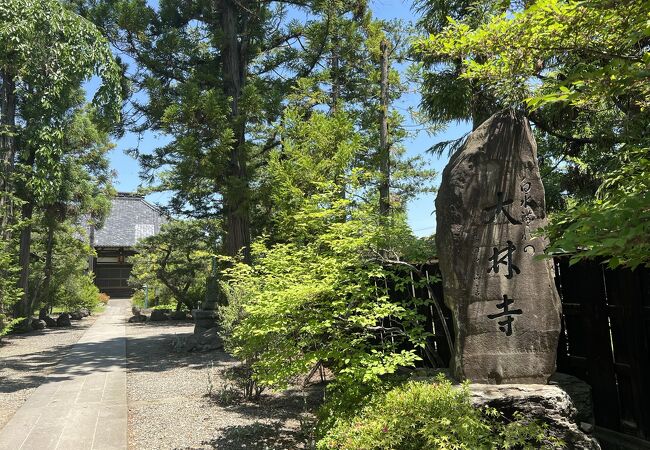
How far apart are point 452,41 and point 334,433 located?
3.25 m

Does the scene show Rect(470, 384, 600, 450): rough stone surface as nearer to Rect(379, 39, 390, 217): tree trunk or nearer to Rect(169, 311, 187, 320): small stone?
Rect(379, 39, 390, 217): tree trunk

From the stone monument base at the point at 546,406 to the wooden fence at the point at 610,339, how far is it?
1.44 feet

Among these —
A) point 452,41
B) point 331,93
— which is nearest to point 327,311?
point 452,41

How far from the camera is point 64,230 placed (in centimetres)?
1839

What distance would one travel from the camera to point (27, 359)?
10.7 m

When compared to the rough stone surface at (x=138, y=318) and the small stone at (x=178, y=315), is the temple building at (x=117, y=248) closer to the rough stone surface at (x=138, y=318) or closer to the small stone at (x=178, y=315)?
the rough stone surface at (x=138, y=318)

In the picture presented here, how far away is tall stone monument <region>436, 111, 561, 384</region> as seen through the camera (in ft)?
13.3

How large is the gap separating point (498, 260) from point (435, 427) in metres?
1.61

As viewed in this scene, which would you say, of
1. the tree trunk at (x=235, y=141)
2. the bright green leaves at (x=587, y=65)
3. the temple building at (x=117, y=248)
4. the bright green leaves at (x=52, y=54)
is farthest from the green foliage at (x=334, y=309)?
the temple building at (x=117, y=248)

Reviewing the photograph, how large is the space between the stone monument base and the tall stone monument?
20 centimetres

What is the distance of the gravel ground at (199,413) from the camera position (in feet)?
16.7

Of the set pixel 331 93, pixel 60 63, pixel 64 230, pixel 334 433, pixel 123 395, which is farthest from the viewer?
pixel 64 230

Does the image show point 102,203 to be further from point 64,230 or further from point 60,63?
point 60,63

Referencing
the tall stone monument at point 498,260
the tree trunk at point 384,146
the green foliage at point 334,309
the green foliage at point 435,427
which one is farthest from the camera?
the tree trunk at point 384,146
